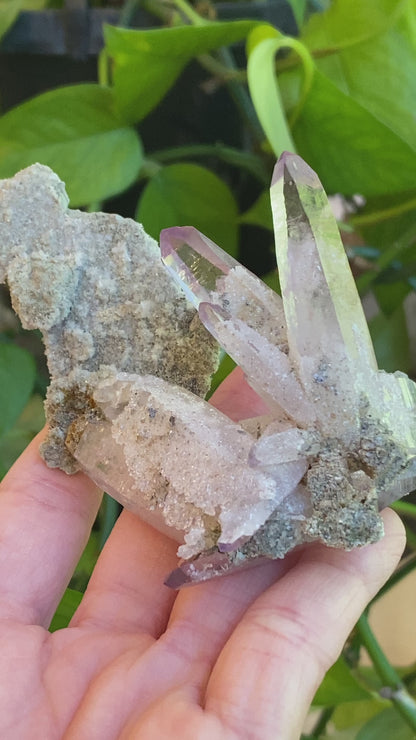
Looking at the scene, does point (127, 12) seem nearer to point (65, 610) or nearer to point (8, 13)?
point (8, 13)

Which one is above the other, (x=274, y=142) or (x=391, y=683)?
(x=274, y=142)

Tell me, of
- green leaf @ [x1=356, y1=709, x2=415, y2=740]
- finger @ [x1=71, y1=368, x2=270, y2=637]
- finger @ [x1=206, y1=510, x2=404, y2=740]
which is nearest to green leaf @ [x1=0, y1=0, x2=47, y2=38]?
finger @ [x1=71, y1=368, x2=270, y2=637]

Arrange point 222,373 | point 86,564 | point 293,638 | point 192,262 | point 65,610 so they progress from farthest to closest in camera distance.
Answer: point 86,564
point 222,373
point 65,610
point 192,262
point 293,638

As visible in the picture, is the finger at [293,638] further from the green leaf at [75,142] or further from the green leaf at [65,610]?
the green leaf at [75,142]

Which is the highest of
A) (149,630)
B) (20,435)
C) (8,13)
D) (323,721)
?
(8,13)

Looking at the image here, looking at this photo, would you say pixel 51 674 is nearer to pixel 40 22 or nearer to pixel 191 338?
pixel 191 338

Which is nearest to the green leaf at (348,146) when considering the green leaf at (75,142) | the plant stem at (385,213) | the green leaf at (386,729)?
the plant stem at (385,213)

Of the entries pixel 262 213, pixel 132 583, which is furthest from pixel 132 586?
pixel 262 213
